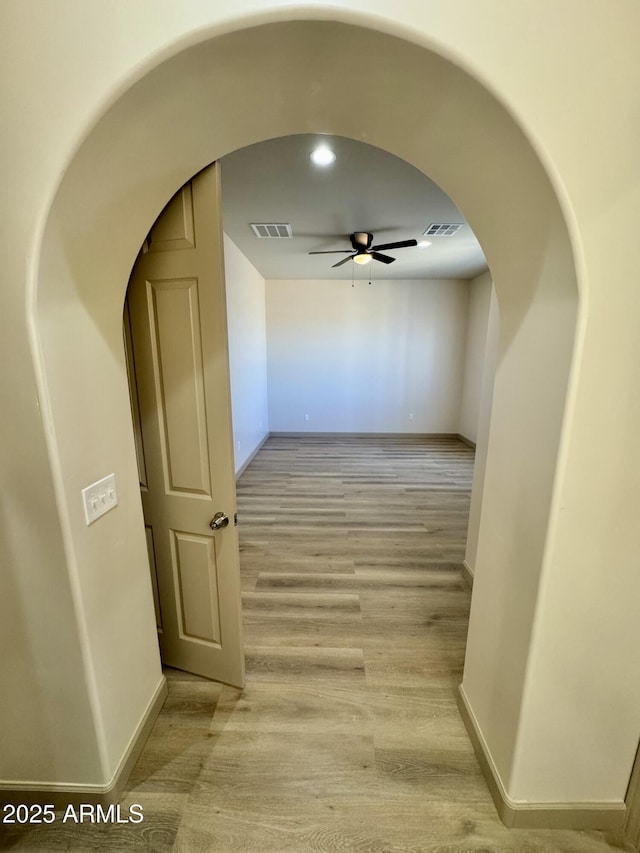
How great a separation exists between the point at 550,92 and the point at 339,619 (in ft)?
8.17

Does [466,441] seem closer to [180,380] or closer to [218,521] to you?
[218,521]

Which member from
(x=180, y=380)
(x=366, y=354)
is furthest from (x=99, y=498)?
(x=366, y=354)

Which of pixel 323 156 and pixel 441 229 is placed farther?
pixel 441 229

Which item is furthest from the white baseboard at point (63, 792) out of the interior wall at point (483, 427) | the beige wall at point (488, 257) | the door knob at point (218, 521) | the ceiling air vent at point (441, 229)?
the ceiling air vent at point (441, 229)

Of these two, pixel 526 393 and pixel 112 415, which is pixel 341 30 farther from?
pixel 112 415

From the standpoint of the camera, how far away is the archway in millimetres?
886

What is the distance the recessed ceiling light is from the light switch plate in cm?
245

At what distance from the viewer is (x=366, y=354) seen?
256 inches

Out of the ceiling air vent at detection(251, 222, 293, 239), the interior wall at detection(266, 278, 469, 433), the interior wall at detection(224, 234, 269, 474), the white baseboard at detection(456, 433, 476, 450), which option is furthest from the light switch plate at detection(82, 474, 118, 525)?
the white baseboard at detection(456, 433, 476, 450)

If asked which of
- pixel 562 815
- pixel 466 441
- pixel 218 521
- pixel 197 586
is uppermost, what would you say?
pixel 218 521

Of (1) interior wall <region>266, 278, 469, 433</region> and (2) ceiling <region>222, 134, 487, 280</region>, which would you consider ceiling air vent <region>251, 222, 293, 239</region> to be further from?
(1) interior wall <region>266, 278, 469, 433</region>

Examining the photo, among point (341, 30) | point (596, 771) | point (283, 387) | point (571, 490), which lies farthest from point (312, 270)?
point (596, 771)

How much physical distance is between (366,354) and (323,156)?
432 centimetres

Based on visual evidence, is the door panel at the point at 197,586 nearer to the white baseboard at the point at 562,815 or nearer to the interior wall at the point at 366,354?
the white baseboard at the point at 562,815
